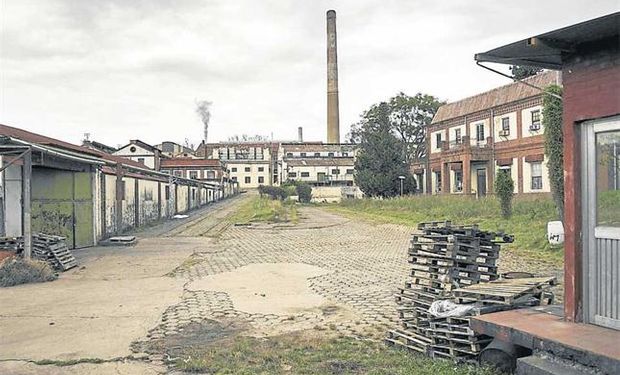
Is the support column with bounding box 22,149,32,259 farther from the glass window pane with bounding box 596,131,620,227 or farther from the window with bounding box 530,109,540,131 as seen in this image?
the window with bounding box 530,109,540,131

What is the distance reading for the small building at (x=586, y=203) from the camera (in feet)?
15.4

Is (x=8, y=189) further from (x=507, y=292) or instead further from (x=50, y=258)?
(x=507, y=292)

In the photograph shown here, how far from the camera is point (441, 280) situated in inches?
252

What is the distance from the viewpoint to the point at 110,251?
17.3 metres

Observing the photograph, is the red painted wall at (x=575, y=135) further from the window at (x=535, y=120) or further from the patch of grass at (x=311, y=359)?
the window at (x=535, y=120)

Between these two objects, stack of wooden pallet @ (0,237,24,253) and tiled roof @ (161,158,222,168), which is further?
tiled roof @ (161,158,222,168)

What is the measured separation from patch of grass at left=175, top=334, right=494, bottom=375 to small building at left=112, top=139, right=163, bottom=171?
52279 mm

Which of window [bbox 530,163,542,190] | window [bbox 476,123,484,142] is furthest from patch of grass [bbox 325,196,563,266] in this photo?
window [bbox 476,123,484,142]

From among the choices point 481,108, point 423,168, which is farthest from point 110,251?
point 423,168

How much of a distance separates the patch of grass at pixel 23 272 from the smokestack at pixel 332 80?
49794 millimetres

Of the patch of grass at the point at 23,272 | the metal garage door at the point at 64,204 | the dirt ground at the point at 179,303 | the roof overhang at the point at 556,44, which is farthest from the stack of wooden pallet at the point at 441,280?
the metal garage door at the point at 64,204

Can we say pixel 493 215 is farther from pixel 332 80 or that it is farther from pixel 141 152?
pixel 141 152

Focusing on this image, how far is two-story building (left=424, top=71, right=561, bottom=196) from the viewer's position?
105ft

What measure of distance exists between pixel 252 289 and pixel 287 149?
7409 cm
